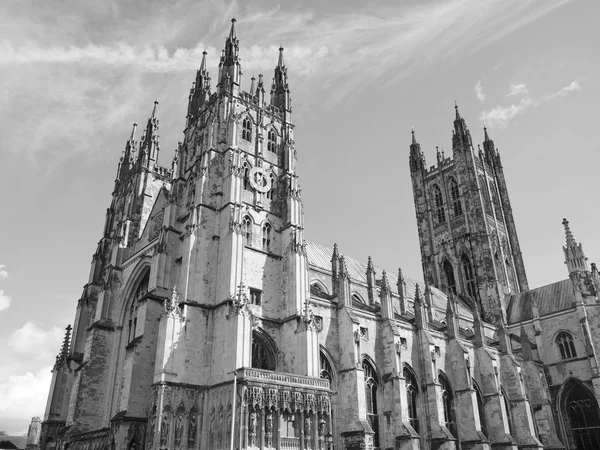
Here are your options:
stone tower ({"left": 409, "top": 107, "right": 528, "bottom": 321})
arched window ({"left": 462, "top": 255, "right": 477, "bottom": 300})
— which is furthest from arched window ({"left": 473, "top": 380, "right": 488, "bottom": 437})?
arched window ({"left": 462, "top": 255, "right": 477, "bottom": 300})

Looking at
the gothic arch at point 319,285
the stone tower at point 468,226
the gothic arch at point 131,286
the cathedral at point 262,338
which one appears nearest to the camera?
the cathedral at point 262,338

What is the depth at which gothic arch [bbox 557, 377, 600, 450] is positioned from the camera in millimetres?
46625

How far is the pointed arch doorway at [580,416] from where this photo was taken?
153 feet

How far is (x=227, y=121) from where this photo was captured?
3900 cm

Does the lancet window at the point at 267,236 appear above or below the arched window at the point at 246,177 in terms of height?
below

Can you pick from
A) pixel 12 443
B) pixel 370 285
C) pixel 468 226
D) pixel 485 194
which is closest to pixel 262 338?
pixel 370 285

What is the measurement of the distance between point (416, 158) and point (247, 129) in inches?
1697

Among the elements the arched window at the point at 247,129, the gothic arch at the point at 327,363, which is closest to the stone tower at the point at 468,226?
the gothic arch at the point at 327,363

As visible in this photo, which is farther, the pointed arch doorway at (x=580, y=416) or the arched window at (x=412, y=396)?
the pointed arch doorway at (x=580, y=416)

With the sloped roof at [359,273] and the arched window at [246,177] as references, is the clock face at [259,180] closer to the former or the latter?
→ the arched window at [246,177]

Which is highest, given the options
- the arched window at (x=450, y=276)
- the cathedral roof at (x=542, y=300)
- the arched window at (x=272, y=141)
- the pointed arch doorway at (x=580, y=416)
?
the arched window at (x=272, y=141)

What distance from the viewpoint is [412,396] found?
125ft

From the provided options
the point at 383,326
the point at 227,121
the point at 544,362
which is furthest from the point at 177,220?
the point at 544,362

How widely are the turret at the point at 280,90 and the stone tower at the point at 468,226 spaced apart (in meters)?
31.6
